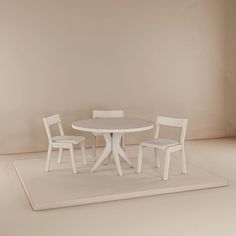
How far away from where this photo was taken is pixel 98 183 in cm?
436

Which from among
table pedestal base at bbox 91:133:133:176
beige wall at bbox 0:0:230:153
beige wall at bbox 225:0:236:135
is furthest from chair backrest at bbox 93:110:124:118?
beige wall at bbox 225:0:236:135

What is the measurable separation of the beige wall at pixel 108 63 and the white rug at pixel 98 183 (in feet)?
4.26

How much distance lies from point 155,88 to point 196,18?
1355 mm

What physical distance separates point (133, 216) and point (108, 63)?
3284 mm

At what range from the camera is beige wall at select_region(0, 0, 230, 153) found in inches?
233

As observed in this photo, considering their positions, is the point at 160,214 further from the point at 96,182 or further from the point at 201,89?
the point at 201,89

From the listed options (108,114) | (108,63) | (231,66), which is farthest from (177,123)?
(231,66)

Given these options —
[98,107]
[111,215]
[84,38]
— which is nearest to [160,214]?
[111,215]

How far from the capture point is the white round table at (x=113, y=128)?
176 inches

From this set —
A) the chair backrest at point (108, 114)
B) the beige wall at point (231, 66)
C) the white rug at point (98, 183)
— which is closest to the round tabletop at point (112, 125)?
the chair backrest at point (108, 114)

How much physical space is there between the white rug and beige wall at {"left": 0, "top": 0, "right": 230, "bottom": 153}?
1.30 metres

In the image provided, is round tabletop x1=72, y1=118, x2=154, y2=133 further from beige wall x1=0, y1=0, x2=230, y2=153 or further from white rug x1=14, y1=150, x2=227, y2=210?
beige wall x1=0, y1=0, x2=230, y2=153

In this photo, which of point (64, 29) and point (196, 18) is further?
point (196, 18)

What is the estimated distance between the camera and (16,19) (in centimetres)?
581
